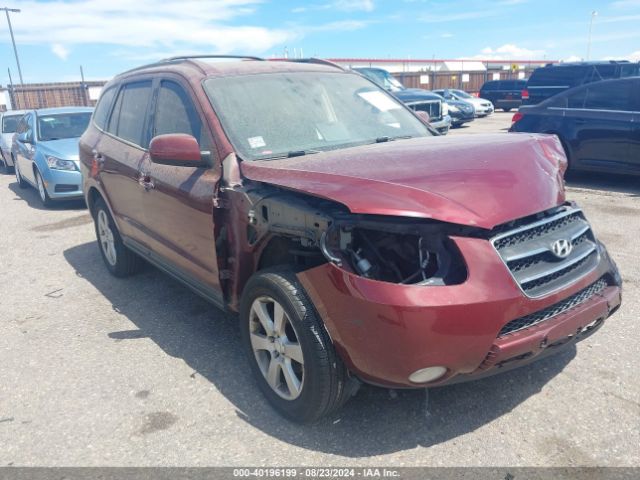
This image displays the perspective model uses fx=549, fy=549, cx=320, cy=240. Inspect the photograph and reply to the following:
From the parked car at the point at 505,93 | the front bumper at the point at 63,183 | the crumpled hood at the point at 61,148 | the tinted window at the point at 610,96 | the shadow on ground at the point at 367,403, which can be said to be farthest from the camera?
the parked car at the point at 505,93

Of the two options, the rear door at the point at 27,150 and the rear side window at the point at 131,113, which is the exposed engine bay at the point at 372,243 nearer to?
the rear side window at the point at 131,113

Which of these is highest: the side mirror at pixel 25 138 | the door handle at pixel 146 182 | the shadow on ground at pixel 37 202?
the door handle at pixel 146 182

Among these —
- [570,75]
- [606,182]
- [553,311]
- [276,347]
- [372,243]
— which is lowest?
[606,182]

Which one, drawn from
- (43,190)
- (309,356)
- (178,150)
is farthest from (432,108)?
(309,356)

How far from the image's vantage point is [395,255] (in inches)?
102

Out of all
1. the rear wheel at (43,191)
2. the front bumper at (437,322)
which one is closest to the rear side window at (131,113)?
the front bumper at (437,322)

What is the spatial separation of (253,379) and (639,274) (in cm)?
345

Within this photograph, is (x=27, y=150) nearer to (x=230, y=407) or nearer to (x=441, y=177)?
(x=230, y=407)

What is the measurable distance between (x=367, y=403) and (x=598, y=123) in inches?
266

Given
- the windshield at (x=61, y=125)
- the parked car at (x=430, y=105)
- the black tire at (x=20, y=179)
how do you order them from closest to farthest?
the windshield at (x=61, y=125) < the black tire at (x=20, y=179) < the parked car at (x=430, y=105)

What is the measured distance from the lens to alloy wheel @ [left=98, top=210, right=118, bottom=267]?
546cm

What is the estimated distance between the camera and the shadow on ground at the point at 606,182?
8.16 m

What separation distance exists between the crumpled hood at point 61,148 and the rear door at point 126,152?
419cm

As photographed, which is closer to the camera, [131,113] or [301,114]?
[301,114]
